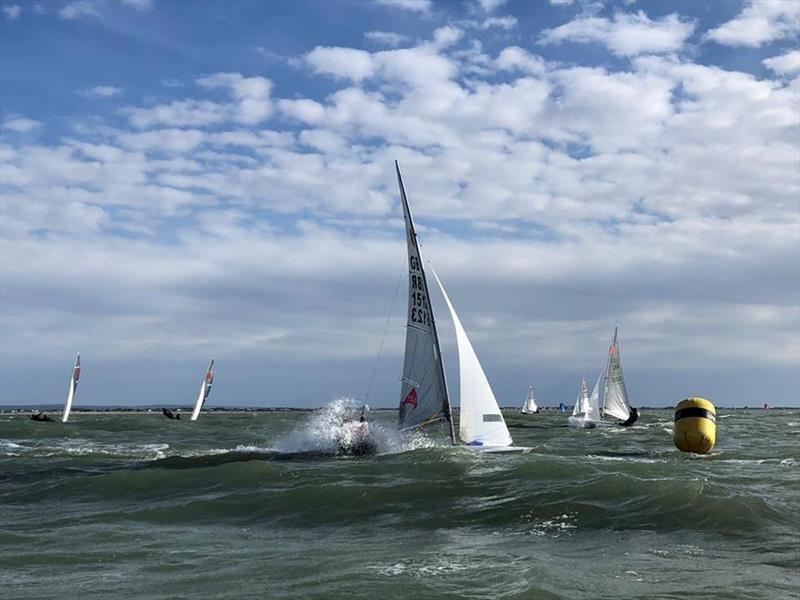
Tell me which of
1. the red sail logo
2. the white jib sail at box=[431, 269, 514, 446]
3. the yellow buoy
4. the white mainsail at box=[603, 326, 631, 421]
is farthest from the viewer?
the white mainsail at box=[603, 326, 631, 421]

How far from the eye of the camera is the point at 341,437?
28125 millimetres

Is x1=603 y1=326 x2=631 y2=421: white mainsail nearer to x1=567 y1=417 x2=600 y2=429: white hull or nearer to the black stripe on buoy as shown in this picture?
x1=567 y1=417 x2=600 y2=429: white hull

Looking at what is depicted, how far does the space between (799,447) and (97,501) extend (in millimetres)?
25640

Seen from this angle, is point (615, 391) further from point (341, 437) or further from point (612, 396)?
point (341, 437)

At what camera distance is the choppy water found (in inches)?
389

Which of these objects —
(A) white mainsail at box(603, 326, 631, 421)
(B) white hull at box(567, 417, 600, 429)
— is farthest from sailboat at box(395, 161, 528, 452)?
(A) white mainsail at box(603, 326, 631, 421)

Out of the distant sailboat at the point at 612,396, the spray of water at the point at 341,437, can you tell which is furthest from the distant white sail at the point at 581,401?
the spray of water at the point at 341,437

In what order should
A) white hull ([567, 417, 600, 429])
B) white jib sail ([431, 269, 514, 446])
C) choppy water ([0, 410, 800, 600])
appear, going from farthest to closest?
white hull ([567, 417, 600, 429]) → white jib sail ([431, 269, 514, 446]) → choppy water ([0, 410, 800, 600])

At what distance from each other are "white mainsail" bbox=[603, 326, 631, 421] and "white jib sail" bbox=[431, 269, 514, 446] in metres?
37.6

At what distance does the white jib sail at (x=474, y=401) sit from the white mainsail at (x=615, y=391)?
123 feet

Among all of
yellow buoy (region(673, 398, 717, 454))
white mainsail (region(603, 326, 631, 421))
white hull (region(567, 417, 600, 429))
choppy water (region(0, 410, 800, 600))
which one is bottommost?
choppy water (region(0, 410, 800, 600))

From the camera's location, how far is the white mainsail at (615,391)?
59.3m

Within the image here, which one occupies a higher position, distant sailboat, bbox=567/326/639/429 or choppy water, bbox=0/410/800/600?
distant sailboat, bbox=567/326/639/429

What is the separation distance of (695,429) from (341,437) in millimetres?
11506
